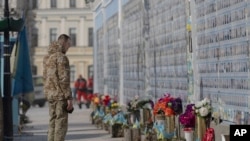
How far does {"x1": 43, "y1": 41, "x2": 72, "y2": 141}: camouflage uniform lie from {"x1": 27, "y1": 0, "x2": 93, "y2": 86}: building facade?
66.5 m

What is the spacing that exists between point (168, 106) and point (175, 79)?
1716mm

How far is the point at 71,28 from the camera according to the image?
267ft

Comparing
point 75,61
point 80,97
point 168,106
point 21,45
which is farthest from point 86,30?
point 168,106

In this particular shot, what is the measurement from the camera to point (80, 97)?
4034 cm

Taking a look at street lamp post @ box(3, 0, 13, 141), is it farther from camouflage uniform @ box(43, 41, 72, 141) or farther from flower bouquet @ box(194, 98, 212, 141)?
flower bouquet @ box(194, 98, 212, 141)

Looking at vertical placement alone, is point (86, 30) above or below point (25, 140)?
above

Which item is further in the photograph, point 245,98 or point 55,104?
point 55,104

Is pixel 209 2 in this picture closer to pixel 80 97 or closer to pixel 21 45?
pixel 21 45

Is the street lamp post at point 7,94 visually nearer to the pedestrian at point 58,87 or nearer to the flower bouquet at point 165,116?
the pedestrian at point 58,87

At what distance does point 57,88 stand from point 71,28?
223 feet

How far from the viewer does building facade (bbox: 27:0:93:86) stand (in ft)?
264

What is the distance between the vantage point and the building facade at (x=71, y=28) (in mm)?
80375

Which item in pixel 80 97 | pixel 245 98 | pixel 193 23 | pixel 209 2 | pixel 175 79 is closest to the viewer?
pixel 245 98

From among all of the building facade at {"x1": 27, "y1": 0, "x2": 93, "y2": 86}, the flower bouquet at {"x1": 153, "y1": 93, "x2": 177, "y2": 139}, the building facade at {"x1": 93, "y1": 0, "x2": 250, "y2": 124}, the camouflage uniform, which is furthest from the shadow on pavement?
the building facade at {"x1": 27, "y1": 0, "x2": 93, "y2": 86}
